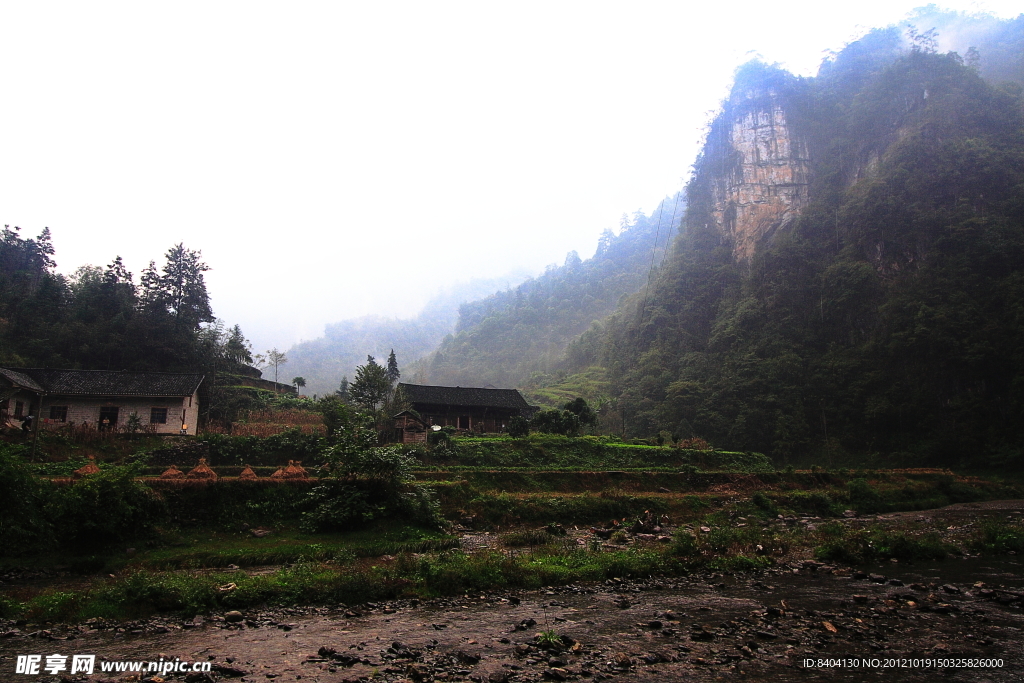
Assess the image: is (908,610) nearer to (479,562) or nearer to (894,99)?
(479,562)

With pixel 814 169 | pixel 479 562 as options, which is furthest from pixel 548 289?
pixel 479 562

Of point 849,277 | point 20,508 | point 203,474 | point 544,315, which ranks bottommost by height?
point 203,474

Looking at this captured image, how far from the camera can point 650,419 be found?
65562mm

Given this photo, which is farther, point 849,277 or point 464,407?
point 849,277

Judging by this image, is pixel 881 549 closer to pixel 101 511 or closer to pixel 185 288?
pixel 101 511

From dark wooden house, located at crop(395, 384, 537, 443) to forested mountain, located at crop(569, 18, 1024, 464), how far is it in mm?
23030

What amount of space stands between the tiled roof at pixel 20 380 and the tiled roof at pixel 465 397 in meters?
24.1

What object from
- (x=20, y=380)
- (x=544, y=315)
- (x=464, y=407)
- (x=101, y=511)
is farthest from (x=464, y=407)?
(x=544, y=315)

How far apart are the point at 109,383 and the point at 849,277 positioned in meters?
76.6

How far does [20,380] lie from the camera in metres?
30.4

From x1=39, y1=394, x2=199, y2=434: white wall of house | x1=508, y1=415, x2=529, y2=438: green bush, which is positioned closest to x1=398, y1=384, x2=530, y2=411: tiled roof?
x1=508, y1=415, x2=529, y2=438: green bush

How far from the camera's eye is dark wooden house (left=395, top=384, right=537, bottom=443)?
1829 inches

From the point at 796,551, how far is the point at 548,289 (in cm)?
13309

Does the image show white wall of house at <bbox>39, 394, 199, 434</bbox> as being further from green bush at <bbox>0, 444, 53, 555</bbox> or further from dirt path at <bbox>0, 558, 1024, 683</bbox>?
dirt path at <bbox>0, 558, 1024, 683</bbox>
